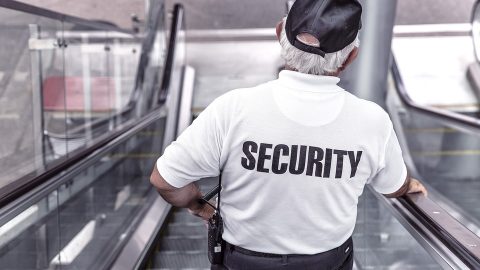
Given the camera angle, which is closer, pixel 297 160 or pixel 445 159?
pixel 297 160

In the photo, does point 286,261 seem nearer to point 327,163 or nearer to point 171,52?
point 327,163

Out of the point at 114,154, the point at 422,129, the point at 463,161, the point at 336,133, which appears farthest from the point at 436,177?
the point at 336,133

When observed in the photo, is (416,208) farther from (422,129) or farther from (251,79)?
(251,79)

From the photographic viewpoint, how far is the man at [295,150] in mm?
1279

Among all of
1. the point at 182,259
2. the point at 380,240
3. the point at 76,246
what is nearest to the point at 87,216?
the point at 76,246

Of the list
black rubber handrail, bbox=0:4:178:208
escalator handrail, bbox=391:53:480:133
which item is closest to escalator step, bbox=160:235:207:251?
black rubber handrail, bbox=0:4:178:208

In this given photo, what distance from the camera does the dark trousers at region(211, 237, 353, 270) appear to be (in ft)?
4.58

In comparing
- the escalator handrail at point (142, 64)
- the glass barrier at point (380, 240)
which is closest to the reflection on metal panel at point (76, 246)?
the escalator handrail at point (142, 64)

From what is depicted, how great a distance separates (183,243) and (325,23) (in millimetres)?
2882

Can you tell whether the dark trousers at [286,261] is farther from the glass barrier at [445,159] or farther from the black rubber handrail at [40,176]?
the glass barrier at [445,159]

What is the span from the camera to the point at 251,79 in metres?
9.19

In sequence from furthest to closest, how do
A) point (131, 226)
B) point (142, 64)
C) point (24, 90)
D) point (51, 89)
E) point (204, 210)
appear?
point (142, 64) < point (131, 226) < point (51, 89) < point (24, 90) < point (204, 210)

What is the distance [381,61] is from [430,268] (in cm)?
286

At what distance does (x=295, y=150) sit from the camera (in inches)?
50.7
